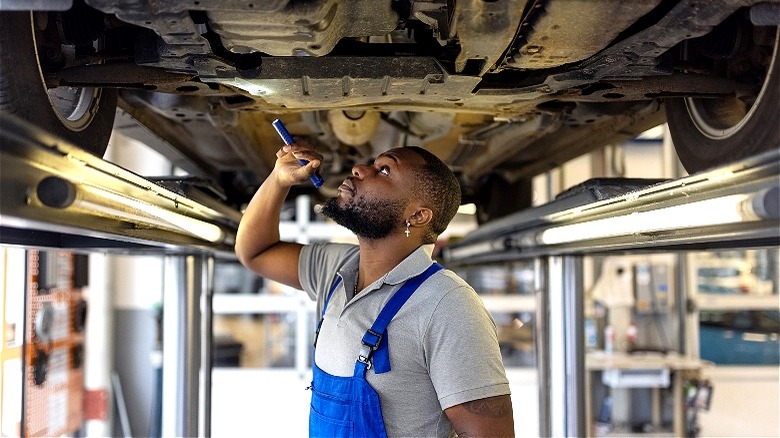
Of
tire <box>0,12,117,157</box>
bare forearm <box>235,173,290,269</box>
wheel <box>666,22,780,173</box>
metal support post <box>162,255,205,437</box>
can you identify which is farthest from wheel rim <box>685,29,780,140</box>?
metal support post <box>162,255,205,437</box>

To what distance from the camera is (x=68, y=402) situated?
16.0 feet

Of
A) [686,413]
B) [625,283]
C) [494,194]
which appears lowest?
[686,413]

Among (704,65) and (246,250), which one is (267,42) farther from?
(704,65)

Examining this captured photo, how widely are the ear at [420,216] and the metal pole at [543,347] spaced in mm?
1132

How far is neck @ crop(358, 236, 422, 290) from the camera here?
5.72 feet

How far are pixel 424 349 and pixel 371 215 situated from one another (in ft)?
1.19

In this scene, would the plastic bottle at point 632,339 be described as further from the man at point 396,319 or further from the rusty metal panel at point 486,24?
the rusty metal panel at point 486,24

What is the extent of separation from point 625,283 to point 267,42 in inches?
208

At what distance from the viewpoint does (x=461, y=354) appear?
1.46 m

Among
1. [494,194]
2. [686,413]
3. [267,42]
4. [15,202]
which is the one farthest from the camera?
[686,413]

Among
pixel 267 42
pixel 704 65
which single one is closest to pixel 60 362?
pixel 267 42

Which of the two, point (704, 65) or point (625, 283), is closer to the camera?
point (704, 65)

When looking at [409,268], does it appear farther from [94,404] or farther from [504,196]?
[94,404]

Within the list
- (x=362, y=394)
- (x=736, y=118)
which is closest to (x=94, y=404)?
(x=362, y=394)
